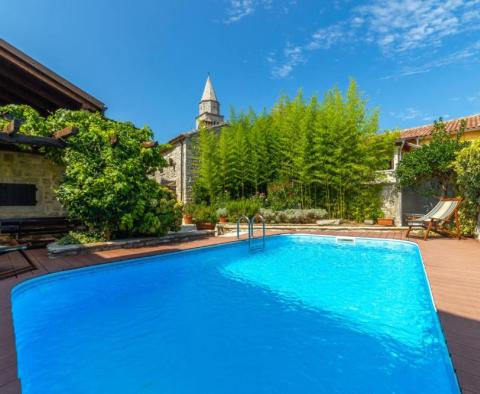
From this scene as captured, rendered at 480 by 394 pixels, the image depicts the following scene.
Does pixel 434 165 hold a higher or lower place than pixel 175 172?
lower

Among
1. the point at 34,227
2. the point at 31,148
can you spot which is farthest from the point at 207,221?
the point at 31,148

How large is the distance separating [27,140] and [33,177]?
8.31 feet

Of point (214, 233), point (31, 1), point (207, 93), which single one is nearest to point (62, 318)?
point (214, 233)

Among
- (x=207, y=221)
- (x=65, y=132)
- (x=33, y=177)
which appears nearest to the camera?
(x=65, y=132)

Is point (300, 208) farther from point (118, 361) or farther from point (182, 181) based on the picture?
point (118, 361)

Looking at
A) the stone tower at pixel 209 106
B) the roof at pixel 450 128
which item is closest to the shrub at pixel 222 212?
the roof at pixel 450 128

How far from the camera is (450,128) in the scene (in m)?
13.0

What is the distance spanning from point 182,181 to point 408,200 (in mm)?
10769

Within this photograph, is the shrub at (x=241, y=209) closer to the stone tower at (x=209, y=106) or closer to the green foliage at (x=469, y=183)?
the green foliage at (x=469, y=183)

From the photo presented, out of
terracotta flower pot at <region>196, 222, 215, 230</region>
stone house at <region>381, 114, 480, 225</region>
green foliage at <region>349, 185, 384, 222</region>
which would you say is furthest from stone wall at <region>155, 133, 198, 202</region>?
stone house at <region>381, 114, 480, 225</region>

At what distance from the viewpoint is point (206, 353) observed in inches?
98.7

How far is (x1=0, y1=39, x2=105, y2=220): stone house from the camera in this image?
615 cm

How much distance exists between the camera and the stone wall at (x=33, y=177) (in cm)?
686

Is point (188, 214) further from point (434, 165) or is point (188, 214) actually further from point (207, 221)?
point (434, 165)
